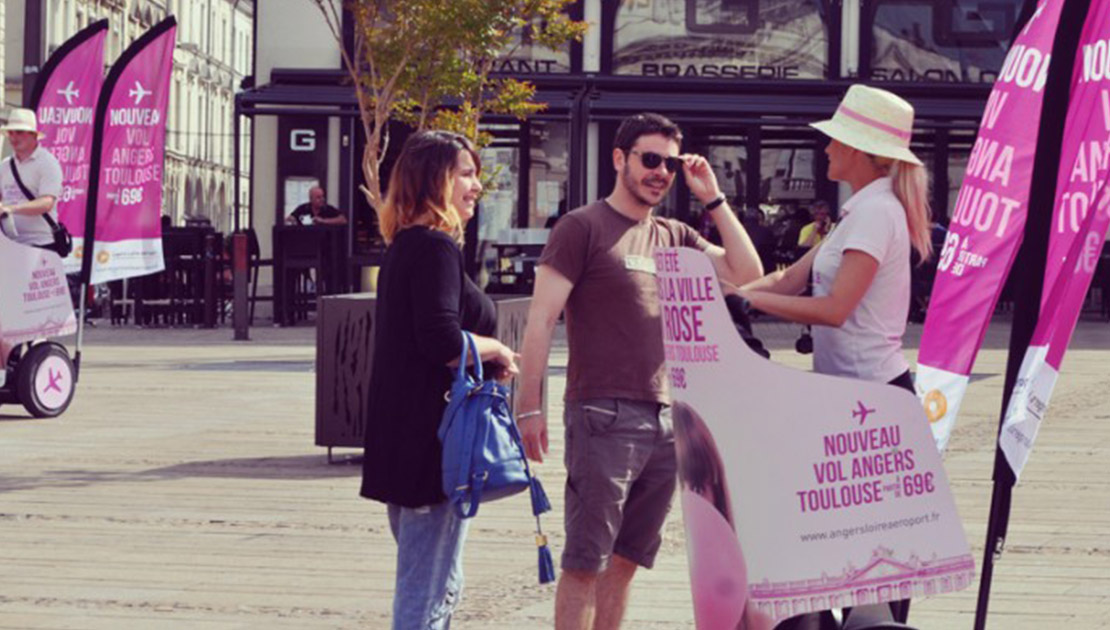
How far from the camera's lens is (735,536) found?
5207 mm

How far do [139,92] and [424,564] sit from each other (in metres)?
12.2

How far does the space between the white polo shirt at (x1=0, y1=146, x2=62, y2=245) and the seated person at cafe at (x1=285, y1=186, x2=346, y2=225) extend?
14153 mm

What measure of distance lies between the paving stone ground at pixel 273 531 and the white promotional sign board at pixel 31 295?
0.61m

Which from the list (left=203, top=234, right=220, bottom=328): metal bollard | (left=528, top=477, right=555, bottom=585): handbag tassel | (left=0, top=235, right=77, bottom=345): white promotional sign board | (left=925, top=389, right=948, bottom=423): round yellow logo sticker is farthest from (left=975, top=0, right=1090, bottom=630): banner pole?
(left=203, top=234, right=220, bottom=328): metal bollard

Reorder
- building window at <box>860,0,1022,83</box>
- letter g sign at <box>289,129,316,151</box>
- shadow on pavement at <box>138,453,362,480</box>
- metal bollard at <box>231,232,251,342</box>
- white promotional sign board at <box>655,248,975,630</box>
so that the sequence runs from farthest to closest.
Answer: building window at <box>860,0,1022,83</box> < letter g sign at <box>289,129,316,151</box> < metal bollard at <box>231,232,251,342</box> < shadow on pavement at <box>138,453,362,480</box> < white promotional sign board at <box>655,248,975,630</box>

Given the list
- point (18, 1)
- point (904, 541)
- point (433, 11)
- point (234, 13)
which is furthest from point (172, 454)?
point (234, 13)

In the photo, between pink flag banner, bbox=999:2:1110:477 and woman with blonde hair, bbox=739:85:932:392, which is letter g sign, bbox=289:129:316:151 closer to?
woman with blonde hair, bbox=739:85:932:392

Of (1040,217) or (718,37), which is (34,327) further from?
(718,37)

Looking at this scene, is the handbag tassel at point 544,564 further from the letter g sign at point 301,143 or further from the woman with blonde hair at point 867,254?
the letter g sign at point 301,143

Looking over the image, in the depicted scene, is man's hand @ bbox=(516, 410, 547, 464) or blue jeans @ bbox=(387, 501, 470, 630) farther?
man's hand @ bbox=(516, 410, 547, 464)

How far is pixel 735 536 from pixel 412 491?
2.85 feet

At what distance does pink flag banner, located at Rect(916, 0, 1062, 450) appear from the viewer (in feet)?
19.2

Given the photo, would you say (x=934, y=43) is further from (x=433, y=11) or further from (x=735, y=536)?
(x=735, y=536)

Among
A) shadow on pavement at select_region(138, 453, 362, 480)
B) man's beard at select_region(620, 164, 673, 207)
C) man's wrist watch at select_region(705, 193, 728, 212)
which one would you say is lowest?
shadow on pavement at select_region(138, 453, 362, 480)
